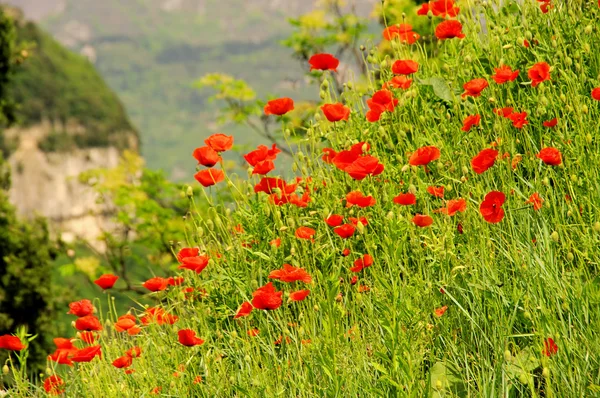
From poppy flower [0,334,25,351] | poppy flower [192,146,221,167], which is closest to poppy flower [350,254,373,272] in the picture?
poppy flower [192,146,221,167]

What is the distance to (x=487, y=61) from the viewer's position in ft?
13.6

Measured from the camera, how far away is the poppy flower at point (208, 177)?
313cm

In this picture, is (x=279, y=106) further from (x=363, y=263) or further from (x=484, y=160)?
(x=484, y=160)

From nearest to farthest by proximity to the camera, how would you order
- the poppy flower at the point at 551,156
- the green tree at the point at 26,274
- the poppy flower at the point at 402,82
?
the poppy flower at the point at 551,156, the poppy flower at the point at 402,82, the green tree at the point at 26,274

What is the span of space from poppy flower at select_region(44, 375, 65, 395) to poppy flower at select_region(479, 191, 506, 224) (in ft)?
6.96

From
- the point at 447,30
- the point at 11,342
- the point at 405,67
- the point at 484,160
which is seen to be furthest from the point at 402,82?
the point at 11,342

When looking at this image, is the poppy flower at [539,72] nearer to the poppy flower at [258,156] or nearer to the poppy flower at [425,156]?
the poppy flower at [425,156]

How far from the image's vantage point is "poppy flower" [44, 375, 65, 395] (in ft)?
10.4

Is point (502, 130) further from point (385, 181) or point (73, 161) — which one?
point (73, 161)

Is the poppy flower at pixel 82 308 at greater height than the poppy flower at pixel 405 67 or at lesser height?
lesser

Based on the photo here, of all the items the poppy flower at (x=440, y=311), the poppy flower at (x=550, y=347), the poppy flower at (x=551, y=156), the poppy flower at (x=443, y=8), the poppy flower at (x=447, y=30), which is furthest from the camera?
the poppy flower at (x=443, y=8)

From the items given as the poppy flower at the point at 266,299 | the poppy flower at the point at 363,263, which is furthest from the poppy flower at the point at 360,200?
the poppy flower at the point at 266,299

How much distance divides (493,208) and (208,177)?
1.33m

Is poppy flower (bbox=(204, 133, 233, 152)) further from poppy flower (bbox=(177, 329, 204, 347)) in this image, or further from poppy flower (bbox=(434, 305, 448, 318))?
poppy flower (bbox=(434, 305, 448, 318))
